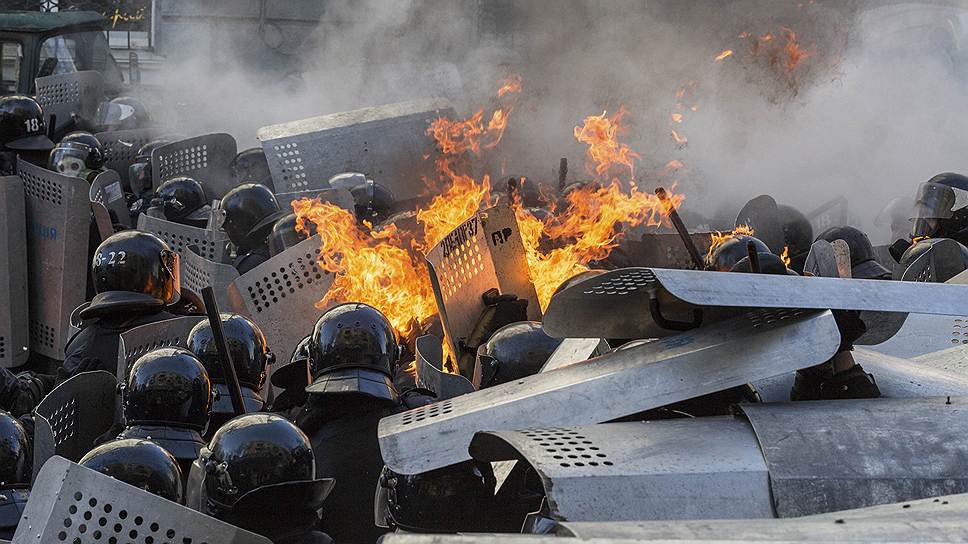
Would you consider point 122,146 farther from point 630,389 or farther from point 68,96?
point 630,389

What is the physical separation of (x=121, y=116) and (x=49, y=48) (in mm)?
2278

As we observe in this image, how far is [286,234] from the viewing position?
24.0 feet

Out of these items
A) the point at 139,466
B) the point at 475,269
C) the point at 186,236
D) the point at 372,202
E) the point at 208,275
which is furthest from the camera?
the point at 372,202

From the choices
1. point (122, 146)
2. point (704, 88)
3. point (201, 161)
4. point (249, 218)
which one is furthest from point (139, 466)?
point (704, 88)

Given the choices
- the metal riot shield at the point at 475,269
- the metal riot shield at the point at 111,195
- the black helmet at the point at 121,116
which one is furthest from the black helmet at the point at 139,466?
the black helmet at the point at 121,116

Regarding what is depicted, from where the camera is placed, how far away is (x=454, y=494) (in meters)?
3.48

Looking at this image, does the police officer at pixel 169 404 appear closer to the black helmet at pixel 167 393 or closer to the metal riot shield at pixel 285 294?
the black helmet at pixel 167 393

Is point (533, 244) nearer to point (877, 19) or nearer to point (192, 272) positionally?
point (192, 272)

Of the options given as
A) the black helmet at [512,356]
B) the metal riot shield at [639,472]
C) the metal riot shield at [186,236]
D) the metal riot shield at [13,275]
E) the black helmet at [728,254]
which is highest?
the metal riot shield at [639,472]

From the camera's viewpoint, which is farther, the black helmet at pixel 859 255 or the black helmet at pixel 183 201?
the black helmet at pixel 183 201

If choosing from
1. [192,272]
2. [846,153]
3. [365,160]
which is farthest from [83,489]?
[846,153]

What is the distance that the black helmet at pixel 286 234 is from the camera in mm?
7250

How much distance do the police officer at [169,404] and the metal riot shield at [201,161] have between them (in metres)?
6.25

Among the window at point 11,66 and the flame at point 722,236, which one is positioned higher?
the window at point 11,66
